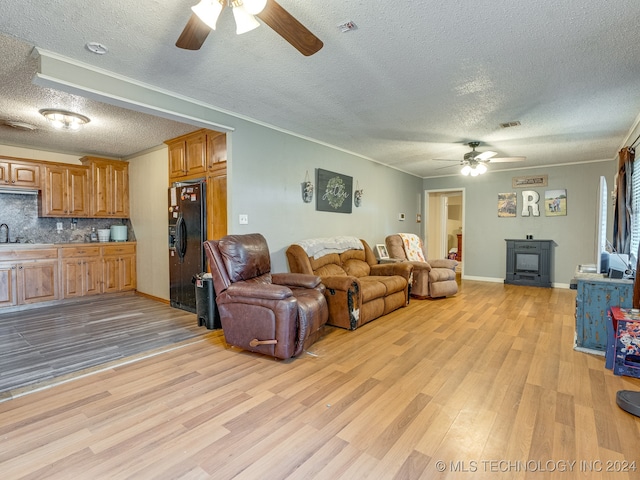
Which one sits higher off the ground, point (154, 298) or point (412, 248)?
point (412, 248)

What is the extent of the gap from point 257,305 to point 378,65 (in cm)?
221

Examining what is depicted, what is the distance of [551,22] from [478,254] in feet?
19.1

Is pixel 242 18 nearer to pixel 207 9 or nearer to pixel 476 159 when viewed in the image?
pixel 207 9

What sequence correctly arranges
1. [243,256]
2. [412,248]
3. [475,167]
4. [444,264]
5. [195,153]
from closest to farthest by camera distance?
[243,256], [195,153], [475,167], [444,264], [412,248]

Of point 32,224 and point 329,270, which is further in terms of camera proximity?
point 32,224

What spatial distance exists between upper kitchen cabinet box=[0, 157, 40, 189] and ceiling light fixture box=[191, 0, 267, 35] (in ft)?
16.2

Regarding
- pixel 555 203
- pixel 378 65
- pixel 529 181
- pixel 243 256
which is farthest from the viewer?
pixel 529 181

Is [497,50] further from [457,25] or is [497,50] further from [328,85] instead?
[328,85]

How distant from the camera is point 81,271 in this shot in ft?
16.7

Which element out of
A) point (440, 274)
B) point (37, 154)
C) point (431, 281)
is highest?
point (37, 154)

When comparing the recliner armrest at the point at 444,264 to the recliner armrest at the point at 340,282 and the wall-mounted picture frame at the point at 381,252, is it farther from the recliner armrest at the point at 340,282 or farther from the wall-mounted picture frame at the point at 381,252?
the recliner armrest at the point at 340,282

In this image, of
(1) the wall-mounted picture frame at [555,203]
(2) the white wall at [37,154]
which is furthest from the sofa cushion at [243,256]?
(1) the wall-mounted picture frame at [555,203]

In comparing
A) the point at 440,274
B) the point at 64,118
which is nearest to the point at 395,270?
the point at 440,274

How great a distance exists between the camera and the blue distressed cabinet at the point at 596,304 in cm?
290
